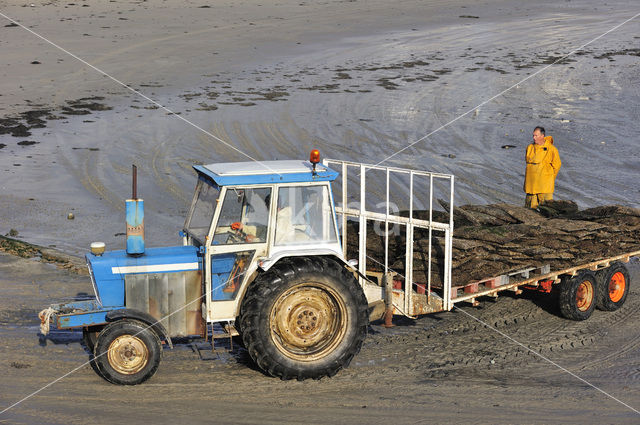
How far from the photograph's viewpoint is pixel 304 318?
9266 mm

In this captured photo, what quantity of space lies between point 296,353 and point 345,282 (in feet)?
2.93

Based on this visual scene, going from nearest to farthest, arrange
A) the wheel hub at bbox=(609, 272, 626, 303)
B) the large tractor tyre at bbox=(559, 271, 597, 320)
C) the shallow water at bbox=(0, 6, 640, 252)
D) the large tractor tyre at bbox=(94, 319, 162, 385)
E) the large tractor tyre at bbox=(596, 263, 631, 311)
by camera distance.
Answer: the large tractor tyre at bbox=(94, 319, 162, 385) → the large tractor tyre at bbox=(559, 271, 597, 320) → the large tractor tyre at bbox=(596, 263, 631, 311) → the wheel hub at bbox=(609, 272, 626, 303) → the shallow water at bbox=(0, 6, 640, 252)

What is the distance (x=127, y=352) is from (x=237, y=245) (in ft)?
4.97

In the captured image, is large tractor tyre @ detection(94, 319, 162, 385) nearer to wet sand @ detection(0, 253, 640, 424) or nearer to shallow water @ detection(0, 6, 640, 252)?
wet sand @ detection(0, 253, 640, 424)

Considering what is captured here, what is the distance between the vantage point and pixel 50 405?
28.2 ft

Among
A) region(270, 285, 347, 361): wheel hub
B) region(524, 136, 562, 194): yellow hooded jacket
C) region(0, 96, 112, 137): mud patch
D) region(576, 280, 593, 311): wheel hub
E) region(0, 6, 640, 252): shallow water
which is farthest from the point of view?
region(0, 96, 112, 137): mud patch

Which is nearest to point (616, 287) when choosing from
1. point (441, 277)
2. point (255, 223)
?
point (441, 277)

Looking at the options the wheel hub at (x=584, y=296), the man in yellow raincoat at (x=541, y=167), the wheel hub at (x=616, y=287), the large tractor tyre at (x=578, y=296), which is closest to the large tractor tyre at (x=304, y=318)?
the large tractor tyre at (x=578, y=296)

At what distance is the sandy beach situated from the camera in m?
9.05

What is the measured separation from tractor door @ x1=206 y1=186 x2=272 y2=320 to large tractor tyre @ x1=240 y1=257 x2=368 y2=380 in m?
0.23

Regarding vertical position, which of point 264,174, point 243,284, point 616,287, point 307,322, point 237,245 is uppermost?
point 264,174

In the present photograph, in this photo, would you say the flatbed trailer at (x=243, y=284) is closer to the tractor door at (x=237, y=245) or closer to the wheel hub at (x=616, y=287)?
the tractor door at (x=237, y=245)

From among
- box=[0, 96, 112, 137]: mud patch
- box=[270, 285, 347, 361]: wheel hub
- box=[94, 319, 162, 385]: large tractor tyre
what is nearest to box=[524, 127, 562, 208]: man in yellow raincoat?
box=[270, 285, 347, 361]: wheel hub

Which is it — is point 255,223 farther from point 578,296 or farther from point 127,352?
point 578,296
